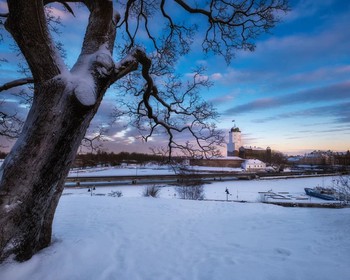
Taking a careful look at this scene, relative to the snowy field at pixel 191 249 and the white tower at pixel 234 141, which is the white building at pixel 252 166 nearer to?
the white tower at pixel 234 141

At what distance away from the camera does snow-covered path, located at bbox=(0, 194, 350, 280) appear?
12.0ft

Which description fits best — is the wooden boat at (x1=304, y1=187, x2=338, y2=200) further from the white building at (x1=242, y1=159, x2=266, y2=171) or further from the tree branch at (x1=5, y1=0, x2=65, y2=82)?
the white building at (x1=242, y1=159, x2=266, y2=171)

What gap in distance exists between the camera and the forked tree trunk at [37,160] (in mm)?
3045

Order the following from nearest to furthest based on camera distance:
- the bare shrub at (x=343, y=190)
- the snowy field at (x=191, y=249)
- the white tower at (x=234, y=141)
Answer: the snowy field at (x=191, y=249), the bare shrub at (x=343, y=190), the white tower at (x=234, y=141)

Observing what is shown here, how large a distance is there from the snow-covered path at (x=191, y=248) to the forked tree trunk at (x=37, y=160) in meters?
0.76

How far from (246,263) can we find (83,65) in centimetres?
393

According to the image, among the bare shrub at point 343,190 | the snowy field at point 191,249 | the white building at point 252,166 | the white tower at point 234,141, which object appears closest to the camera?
the snowy field at point 191,249

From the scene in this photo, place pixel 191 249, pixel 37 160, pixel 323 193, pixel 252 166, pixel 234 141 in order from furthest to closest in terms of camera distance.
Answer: pixel 234 141 < pixel 252 166 < pixel 323 193 < pixel 191 249 < pixel 37 160

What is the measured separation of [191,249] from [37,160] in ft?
10.6

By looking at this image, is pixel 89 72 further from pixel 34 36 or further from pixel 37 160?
pixel 37 160

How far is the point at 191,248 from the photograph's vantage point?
193 inches

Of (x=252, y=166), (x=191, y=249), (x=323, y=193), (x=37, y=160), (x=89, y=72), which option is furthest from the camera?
(x=252, y=166)

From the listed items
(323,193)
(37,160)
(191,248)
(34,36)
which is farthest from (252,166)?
(34,36)

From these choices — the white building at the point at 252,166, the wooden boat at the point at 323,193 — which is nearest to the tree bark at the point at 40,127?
the wooden boat at the point at 323,193
